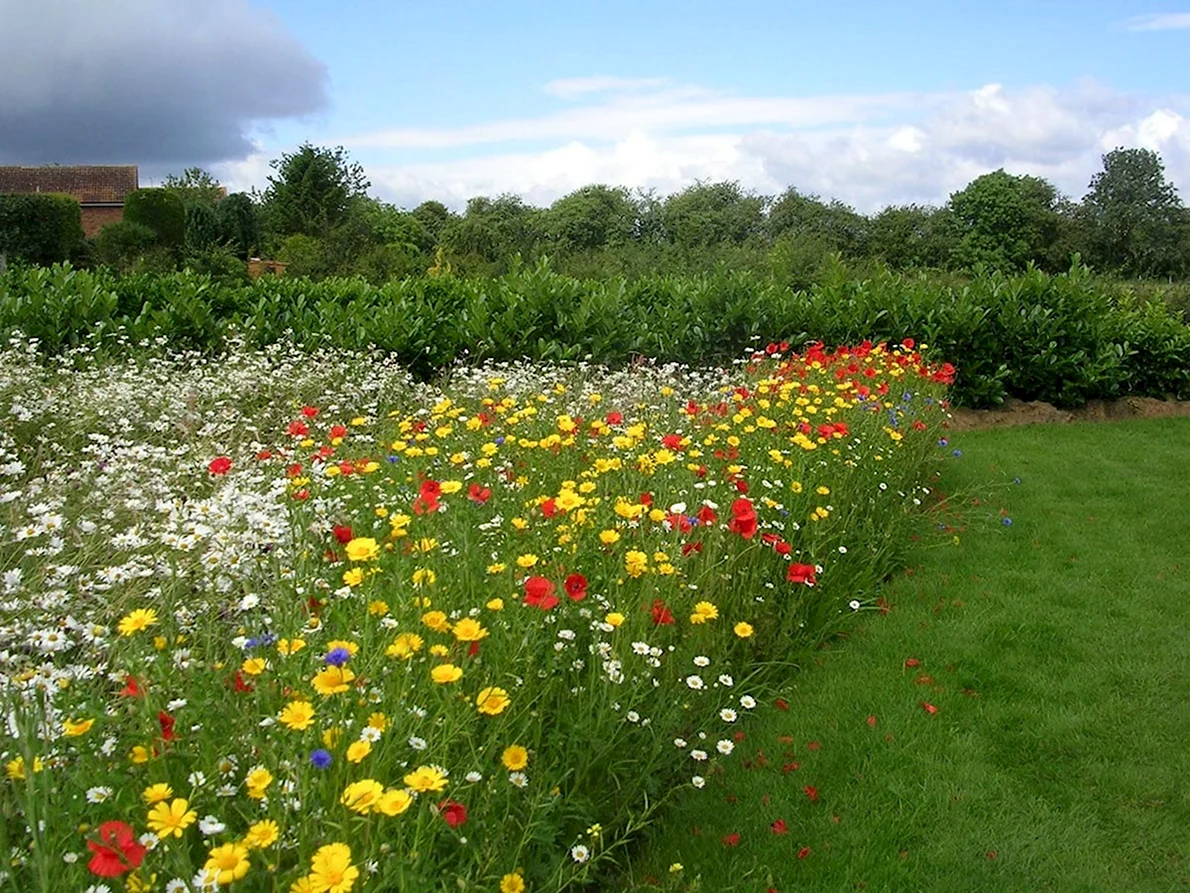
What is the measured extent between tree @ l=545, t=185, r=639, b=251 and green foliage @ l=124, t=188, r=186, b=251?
71.1 feet

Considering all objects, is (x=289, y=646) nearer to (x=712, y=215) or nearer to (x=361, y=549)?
(x=361, y=549)

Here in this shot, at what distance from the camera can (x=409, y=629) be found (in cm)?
225

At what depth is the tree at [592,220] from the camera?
52.9 metres

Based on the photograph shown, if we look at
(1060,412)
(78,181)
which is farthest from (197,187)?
(1060,412)

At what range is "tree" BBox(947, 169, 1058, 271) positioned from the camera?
159ft

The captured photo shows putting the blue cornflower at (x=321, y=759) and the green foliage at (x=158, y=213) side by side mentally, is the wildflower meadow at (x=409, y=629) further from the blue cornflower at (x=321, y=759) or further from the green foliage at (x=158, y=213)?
the green foliage at (x=158, y=213)

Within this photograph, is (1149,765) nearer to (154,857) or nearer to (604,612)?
(604,612)

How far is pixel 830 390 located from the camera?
5918 mm

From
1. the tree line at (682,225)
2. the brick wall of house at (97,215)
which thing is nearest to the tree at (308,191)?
the tree line at (682,225)

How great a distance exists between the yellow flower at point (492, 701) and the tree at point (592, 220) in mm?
50707

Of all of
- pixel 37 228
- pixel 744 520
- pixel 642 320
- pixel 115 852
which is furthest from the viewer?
pixel 37 228

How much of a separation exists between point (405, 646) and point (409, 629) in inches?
11.0

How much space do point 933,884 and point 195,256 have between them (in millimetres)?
26409

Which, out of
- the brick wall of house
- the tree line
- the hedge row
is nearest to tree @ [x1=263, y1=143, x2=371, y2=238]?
the tree line
